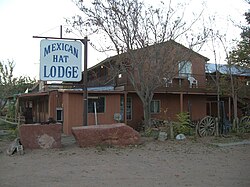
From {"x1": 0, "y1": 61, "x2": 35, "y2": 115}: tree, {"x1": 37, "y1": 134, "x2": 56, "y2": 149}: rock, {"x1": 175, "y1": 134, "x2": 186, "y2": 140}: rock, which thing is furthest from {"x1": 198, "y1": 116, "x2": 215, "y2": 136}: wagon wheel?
{"x1": 0, "y1": 61, "x2": 35, "y2": 115}: tree

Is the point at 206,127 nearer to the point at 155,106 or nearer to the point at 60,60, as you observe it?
the point at 60,60

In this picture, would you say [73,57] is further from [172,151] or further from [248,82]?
[248,82]

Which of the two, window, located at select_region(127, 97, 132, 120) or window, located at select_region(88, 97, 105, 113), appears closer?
window, located at select_region(88, 97, 105, 113)

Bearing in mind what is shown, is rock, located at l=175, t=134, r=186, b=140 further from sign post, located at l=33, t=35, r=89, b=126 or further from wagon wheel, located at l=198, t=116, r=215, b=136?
sign post, located at l=33, t=35, r=89, b=126

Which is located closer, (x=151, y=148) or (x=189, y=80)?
(x=151, y=148)

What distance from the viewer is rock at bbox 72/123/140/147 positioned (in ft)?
39.4

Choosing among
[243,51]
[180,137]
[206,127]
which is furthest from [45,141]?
[243,51]

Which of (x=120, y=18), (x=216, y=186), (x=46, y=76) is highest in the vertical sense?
(x=120, y=18)

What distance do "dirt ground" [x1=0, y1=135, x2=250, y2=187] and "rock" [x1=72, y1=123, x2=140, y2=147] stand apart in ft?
1.04

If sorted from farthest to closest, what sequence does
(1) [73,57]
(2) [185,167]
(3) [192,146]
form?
(1) [73,57], (3) [192,146], (2) [185,167]

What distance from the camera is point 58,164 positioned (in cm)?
931

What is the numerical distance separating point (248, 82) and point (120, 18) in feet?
33.4

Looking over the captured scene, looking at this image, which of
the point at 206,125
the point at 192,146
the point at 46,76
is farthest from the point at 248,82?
the point at 46,76

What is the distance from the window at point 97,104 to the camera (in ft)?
67.5
